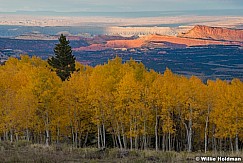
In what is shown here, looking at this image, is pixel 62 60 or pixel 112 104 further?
pixel 62 60

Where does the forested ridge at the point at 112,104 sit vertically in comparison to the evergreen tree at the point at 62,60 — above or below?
below

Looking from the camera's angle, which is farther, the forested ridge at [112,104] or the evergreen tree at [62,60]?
the evergreen tree at [62,60]

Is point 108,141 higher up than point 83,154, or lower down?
lower down

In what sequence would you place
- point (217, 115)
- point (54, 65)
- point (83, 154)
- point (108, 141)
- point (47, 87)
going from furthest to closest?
1. point (54, 65)
2. point (108, 141)
3. point (217, 115)
4. point (47, 87)
5. point (83, 154)

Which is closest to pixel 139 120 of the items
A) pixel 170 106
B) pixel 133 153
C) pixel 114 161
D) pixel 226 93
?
pixel 170 106

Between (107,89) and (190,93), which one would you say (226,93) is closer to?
(190,93)

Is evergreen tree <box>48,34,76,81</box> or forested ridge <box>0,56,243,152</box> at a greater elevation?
evergreen tree <box>48,34,76,81</box>

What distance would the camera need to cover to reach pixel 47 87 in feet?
138

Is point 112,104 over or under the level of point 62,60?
under

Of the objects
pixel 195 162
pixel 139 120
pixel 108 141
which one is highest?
pixel 195 162

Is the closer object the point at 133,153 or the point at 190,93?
the point at 133,153

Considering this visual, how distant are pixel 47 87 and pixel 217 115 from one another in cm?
1976

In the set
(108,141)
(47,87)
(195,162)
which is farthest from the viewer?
(108,141)

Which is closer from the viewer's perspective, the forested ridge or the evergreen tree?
the forested ridge
